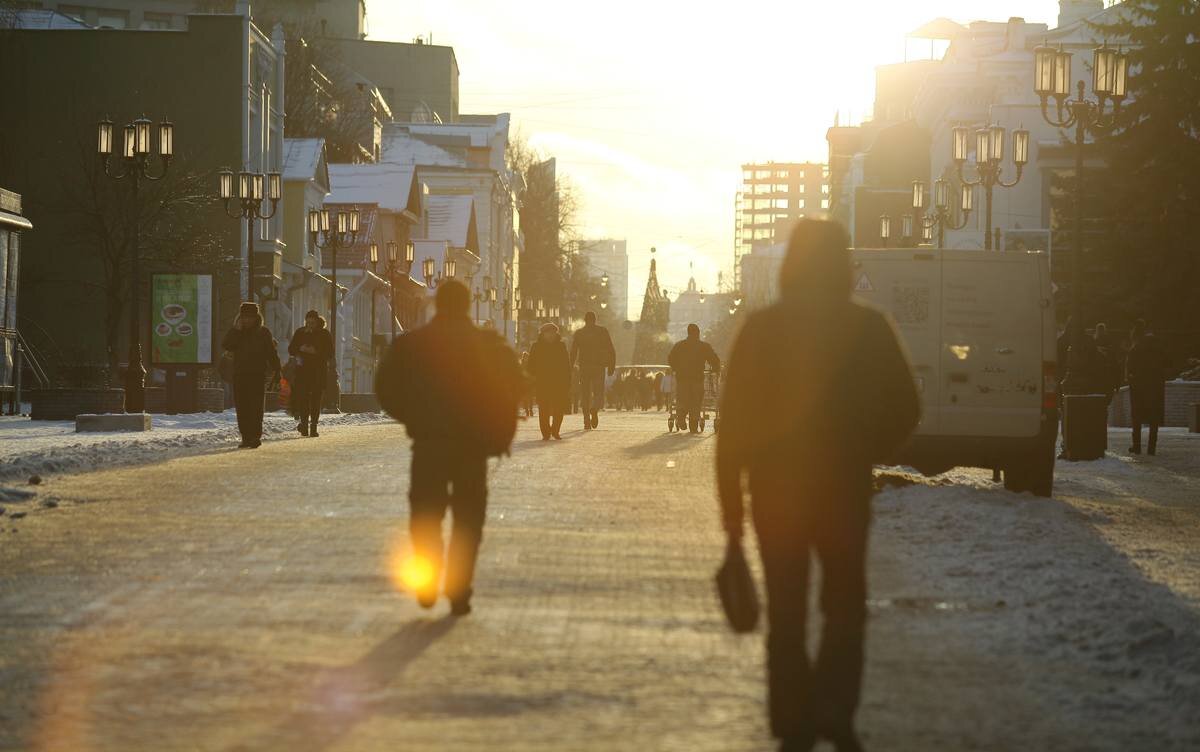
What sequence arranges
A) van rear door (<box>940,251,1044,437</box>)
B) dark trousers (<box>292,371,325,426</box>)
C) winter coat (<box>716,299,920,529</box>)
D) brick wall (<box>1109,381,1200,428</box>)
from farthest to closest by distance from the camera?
brick wall (<box>1109,381,1200,428</box>), dark trousers (<box>292,371,325,426</box>), van rear door (<box>940,251,1044,437</box>), winter coat (<box>716,299,920,529</box>)

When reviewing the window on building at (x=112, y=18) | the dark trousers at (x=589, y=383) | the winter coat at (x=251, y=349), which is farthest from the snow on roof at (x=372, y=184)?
the winter coat at (x=251, y=349)

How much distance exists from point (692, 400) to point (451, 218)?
65.6 meters

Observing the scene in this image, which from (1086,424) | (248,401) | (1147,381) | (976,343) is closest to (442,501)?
(976,343)

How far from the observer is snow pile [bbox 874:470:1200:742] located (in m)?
7.19

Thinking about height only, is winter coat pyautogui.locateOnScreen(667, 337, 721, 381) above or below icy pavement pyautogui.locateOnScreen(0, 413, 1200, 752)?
above

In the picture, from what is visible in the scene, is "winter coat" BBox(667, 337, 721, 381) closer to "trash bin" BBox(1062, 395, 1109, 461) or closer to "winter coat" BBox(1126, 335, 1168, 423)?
"winter coat" BBox(1126, 335, 1168, 423)

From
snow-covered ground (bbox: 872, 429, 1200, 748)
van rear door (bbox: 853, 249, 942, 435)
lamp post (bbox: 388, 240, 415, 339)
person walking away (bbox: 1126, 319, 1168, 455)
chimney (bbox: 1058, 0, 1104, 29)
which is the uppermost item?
chimney (bbox: 1058, 0, 1104, 29)

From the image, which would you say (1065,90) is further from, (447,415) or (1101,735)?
(1101,735)

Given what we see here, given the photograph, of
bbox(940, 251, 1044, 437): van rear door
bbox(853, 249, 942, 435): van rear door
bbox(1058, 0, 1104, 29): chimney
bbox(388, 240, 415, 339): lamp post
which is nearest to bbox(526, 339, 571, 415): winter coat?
bbox(853, 249, 942, 435): van rear door

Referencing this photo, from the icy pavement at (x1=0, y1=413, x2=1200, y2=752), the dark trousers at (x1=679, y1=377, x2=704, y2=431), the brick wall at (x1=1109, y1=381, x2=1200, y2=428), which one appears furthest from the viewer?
the brick wall at (x1=1109, y1=381, x2=1200, y2=428)

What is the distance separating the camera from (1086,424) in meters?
22.6

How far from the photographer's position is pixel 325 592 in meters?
9.40

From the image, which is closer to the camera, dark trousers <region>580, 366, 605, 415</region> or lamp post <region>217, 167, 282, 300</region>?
dark trousers <region>580, 366, 605, 415</region>

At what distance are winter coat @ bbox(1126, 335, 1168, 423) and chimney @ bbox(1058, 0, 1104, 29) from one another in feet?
188
